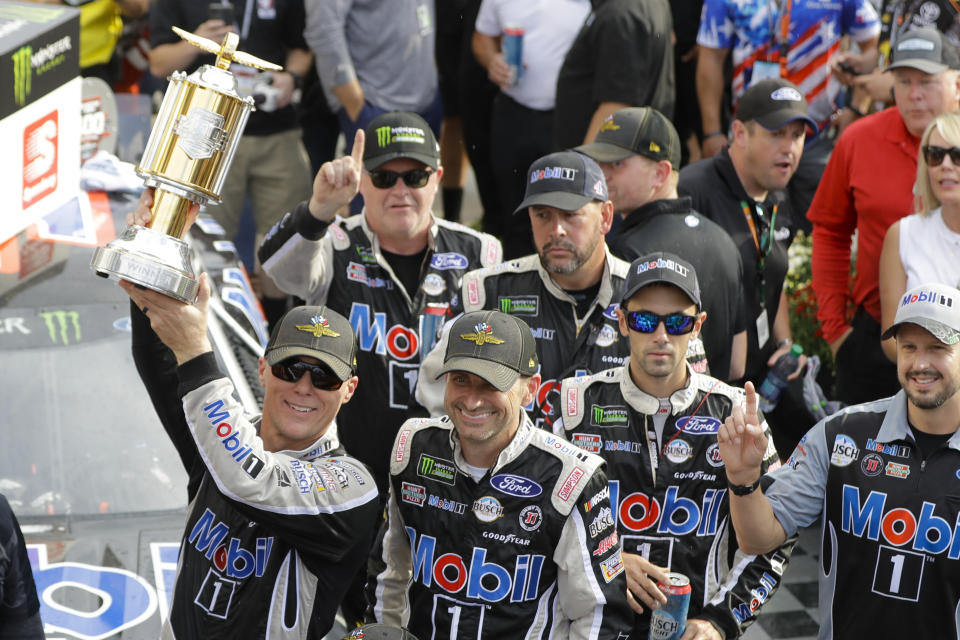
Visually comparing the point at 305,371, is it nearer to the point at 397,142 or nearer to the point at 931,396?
the point at 397,142

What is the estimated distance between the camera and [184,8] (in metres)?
7.36

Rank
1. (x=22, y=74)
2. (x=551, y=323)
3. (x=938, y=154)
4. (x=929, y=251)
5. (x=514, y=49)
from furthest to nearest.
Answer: (x=514, y=49) → (x=22, y=74) → (x=929, y=251) → (x=938, y=154) → (x=551, y=323)

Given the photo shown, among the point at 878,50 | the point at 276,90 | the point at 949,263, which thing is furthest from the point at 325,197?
the point at 878,50

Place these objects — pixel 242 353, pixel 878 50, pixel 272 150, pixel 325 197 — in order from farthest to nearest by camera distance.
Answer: pixel 272 150 → pixel 878 50 → pixel 242 353 → pixel 325 197

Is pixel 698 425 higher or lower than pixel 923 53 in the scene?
lower

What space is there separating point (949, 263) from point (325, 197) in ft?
7.98

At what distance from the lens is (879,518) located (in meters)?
3.45

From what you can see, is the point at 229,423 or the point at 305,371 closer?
the point at 229,423

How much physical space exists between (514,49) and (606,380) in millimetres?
4053

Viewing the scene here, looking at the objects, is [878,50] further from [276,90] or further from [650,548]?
[650,548]

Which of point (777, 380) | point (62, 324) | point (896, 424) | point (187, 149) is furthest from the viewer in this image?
point (777, 380)

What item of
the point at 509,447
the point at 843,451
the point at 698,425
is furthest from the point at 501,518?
the point at 843,451

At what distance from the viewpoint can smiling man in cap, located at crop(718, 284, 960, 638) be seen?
11.1 feet

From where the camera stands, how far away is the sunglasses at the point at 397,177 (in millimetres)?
4602
